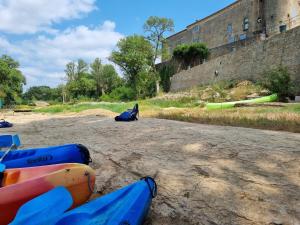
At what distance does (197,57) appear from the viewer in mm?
38062

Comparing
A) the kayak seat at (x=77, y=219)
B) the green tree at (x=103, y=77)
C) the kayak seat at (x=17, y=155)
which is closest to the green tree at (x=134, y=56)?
the green tree at (x=103, y=77)

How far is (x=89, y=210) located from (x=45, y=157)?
1.65 meters

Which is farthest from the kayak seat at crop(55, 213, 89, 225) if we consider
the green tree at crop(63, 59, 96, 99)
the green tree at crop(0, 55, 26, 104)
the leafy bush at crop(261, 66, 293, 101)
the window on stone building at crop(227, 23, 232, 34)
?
the green tree at crop(63, 59, 96, 99)

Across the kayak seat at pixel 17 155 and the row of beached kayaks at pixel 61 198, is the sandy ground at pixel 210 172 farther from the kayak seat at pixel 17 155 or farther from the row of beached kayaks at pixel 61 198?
the kayak seat at pixel 17 155

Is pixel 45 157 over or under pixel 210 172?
over

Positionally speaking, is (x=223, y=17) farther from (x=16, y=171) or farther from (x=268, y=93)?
(x=16, y=171)

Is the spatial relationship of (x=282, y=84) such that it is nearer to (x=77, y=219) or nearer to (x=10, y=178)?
(x=10, y=178)

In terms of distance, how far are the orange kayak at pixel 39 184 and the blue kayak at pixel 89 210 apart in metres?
0.44

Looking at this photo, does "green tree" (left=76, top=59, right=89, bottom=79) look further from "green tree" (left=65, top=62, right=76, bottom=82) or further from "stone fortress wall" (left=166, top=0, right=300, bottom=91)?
"stone fortress wall" (left=166, top=0, right=300, bottom=91)

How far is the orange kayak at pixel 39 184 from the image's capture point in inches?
92.9

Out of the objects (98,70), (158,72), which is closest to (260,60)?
(158,72)

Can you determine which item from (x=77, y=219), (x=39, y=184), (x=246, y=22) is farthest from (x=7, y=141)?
(x=246, y=22)

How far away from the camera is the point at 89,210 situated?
6.86ft

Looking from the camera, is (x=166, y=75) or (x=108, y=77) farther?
(x=108, y=77)
